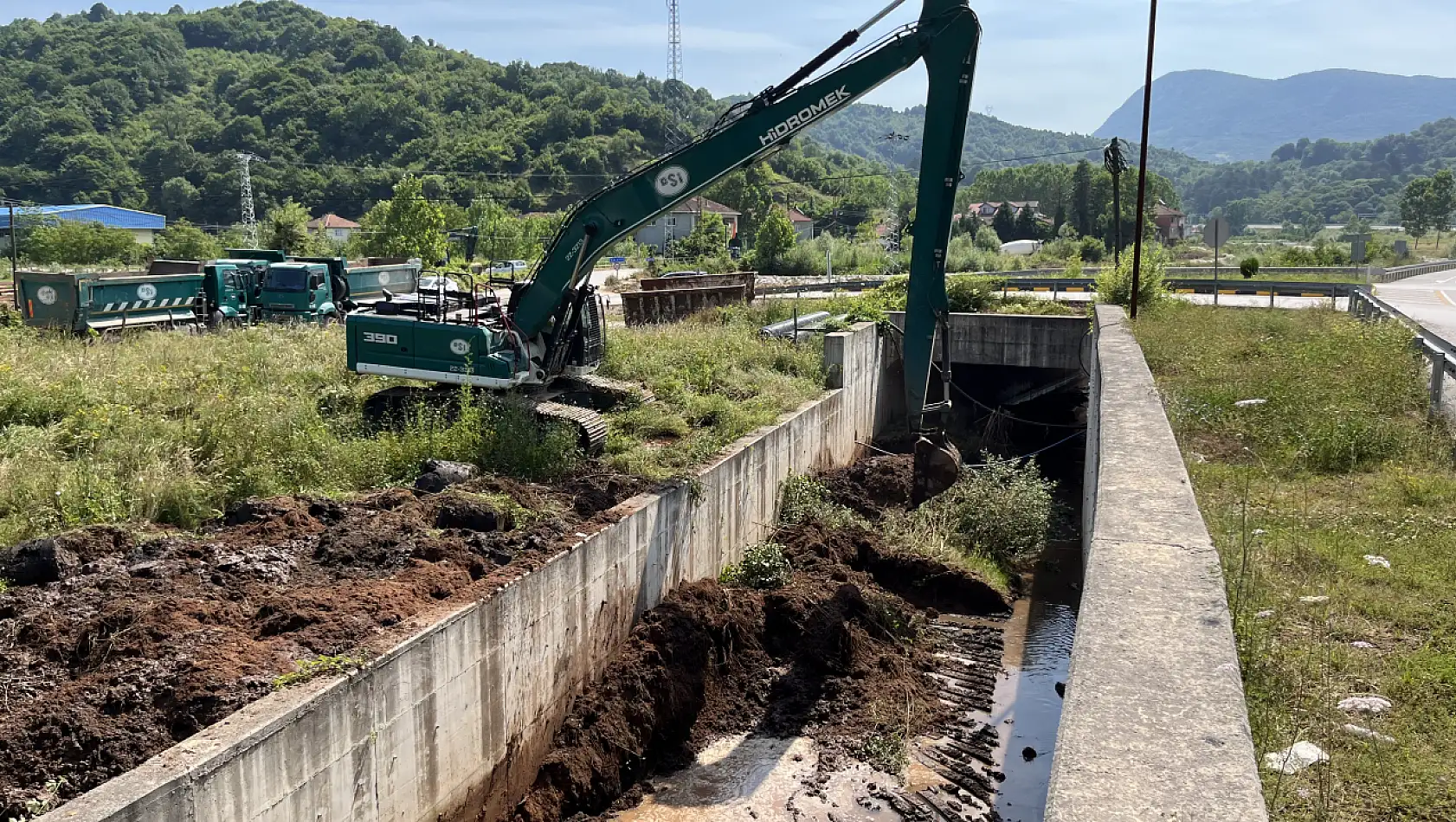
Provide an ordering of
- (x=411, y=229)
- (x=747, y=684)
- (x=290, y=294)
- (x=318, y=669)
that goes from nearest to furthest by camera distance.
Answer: (x=318, y=669) < (x=747, y=684) < (x=290, y=294) < (x=411, y=229)

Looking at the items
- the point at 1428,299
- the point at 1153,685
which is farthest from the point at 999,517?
the point at 1428,299

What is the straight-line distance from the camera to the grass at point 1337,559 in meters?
4.00

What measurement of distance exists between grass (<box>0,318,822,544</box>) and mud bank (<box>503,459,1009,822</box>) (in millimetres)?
2097

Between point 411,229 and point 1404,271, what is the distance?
4450 cm

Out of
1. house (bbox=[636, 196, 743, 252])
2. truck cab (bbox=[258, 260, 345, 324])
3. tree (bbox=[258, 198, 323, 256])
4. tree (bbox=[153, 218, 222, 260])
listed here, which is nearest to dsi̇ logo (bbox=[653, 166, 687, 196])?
truck cab (bbox=[258, 260, 345, 324])

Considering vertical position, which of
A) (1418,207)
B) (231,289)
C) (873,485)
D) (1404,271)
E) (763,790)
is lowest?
(763,790)

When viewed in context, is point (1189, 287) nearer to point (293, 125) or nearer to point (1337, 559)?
point (1337, 559)

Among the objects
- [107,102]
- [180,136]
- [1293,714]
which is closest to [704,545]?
[1293,714]

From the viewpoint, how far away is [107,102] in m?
128

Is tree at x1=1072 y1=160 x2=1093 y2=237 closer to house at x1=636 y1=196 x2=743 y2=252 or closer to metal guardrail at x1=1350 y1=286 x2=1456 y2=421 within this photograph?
house at x1=636 y1=196 x2=743 y2=252

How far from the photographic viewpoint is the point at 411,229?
167 feet

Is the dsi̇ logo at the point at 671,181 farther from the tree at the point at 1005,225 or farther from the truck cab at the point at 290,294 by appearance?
the tree at the point at 1005,225

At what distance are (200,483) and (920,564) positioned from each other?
9.00m

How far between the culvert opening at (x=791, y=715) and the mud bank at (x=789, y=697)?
2 centimetres
